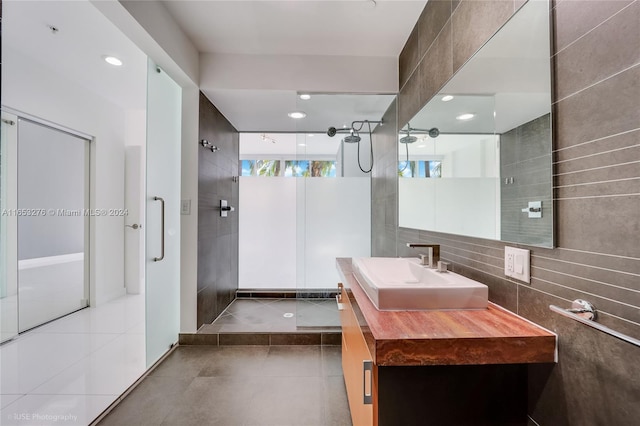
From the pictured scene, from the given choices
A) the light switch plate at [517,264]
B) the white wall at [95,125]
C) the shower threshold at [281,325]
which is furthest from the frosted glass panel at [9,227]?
the light switch plate at [517,264]

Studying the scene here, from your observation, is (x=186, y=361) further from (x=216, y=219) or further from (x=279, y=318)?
(x=216, y=219)

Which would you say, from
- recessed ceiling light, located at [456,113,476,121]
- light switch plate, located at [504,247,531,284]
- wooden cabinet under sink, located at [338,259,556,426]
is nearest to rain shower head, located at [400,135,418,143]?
recessed ceiling light, located at [456,113,476,121]

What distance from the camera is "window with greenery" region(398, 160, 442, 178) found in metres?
1.79

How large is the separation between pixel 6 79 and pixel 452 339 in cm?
401

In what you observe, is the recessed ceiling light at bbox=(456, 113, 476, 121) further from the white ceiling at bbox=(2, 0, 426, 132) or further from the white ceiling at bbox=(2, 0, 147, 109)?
the white ceiling at bbox=(2, 0, 147, 109)

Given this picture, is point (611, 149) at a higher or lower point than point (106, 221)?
higher

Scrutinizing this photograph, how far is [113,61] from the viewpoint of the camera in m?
2.75

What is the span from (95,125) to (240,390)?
3.59m

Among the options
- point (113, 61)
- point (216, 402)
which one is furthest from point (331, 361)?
point (113, 61)

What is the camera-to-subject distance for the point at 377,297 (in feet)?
3.52

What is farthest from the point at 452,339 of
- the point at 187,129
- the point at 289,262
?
the point at 289,262

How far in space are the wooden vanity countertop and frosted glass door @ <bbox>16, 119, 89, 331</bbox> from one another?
3.66 m

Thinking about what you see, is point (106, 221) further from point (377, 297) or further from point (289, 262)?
point (377, 297)

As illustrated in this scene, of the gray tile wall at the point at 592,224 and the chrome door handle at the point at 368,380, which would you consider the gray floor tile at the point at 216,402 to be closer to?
the chrome door handle at the point at 368,380
